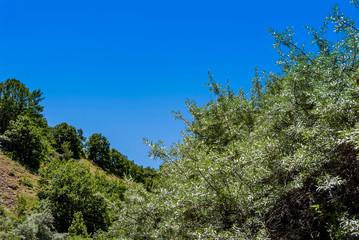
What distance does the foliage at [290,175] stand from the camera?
9.97 ft

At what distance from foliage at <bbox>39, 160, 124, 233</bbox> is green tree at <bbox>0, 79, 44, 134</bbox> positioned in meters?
14.6

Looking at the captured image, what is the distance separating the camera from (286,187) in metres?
3.28

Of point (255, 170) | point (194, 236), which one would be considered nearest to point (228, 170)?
point (255, 170)

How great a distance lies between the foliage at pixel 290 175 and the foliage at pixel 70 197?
13.3m

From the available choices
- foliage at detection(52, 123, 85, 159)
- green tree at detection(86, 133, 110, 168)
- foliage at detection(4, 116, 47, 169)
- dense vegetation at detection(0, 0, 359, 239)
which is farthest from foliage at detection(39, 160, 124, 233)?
green tree at detection(86, 133, 110, 168)

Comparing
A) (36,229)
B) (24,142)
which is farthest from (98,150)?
(36,229)

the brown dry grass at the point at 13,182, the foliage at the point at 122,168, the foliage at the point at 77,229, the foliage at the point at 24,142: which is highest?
the foliage at the point at 122,168

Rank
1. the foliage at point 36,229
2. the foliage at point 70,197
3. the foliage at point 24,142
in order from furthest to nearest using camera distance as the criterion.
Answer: the foliage at point 24,142, the foliage at point 70,197, the foliage at point 36,229

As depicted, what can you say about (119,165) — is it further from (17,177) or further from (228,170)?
(228,170)

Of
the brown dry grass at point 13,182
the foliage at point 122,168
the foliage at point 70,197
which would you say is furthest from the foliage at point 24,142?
the foliage at point 122,168

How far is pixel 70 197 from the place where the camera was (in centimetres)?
1667

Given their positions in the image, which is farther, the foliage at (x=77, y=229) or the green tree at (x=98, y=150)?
the green tree at (x=98, y=150)

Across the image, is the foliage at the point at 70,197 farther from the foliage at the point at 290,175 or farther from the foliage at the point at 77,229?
the foliage at the point at 290,175

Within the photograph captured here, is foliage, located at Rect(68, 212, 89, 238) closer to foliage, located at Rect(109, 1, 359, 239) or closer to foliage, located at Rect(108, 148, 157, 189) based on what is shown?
foliage, located at Rect(109, 1, 359, 239)
